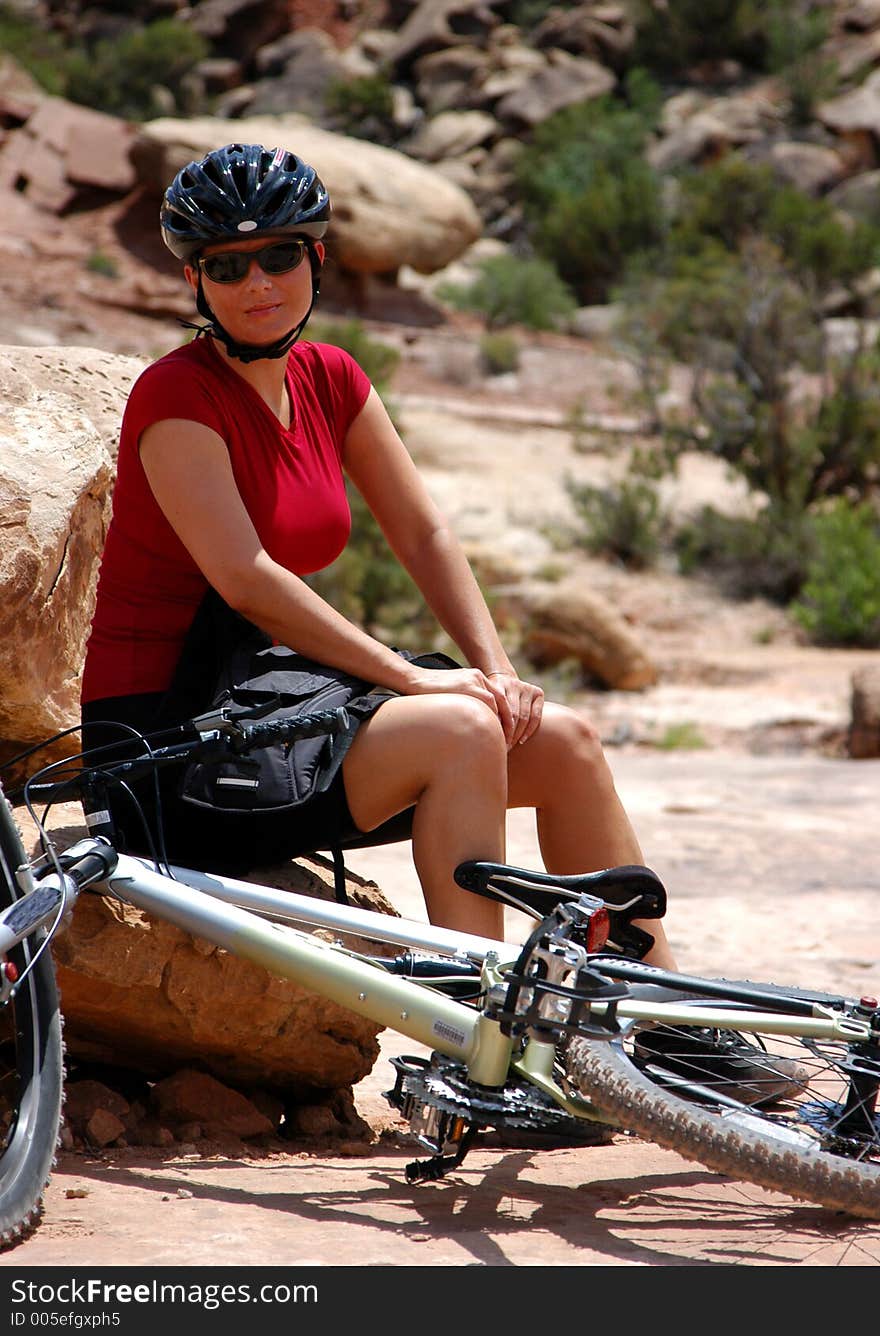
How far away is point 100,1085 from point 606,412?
17.0 m

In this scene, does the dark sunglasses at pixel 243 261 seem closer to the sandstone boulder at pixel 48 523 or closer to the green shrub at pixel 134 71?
the sandstone boulder at pixel 48 523

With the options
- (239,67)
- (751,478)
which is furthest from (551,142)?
(751,478)

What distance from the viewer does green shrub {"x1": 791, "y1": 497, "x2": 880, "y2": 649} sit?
40.8 ft

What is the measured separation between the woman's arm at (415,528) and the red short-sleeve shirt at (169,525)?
20 cm

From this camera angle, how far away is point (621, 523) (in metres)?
14.3

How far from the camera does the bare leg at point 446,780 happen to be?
2.43m

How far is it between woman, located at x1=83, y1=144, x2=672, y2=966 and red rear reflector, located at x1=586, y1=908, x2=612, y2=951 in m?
0.25

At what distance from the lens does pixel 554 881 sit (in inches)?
91.8

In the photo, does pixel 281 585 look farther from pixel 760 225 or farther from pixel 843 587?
pixel 760 225

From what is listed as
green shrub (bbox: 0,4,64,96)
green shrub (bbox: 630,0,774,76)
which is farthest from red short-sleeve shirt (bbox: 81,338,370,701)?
green shrub (bbox: 630,0,774,76)

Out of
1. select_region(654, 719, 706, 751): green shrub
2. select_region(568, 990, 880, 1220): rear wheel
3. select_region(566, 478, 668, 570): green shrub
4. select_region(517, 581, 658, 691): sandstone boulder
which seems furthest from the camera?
select_region(566, 478, 668, 570): green shrub

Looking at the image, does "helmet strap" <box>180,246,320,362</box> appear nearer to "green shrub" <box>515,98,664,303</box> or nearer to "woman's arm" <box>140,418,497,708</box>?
"woman's arm" <box>140,418,497,708</box>
